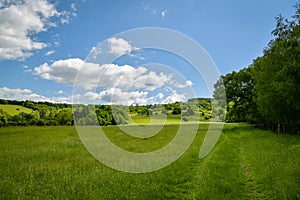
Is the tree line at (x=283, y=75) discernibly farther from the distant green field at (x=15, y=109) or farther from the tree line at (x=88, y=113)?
the distant green field at (x=15, y=109)

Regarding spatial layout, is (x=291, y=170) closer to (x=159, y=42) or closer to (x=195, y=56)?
(x=195, y=56)

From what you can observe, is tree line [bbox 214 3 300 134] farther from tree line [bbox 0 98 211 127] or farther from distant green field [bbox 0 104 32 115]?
distant green field [bbox 0 104 32 115]

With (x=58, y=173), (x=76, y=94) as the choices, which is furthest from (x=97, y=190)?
(x=76, y=94)

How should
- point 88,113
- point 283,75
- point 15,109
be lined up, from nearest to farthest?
point 283,75 < point 88,113 < point 15,109

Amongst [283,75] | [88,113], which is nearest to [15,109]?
[88,113]

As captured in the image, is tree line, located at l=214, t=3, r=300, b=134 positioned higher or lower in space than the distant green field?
higher

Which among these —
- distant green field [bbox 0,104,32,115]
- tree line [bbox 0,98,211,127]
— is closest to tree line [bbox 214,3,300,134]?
tree line [bbox 0,98,211,127]

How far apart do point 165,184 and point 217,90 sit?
172 ft

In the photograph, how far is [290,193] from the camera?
8.05 m

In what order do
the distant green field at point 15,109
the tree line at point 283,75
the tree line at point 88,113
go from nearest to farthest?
the tree line at point 88,113, the tree line at point 283,75, the distant green field at point 15,109

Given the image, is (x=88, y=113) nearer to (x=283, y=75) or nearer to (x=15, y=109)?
(x=283, y=75)

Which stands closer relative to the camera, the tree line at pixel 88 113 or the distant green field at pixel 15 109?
the tree line at pixel 88 113

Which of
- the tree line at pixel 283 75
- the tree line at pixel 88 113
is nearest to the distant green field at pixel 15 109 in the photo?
the tree line at pixel 88 113

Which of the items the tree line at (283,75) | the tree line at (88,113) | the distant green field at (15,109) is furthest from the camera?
the distant green field at (15,109)
